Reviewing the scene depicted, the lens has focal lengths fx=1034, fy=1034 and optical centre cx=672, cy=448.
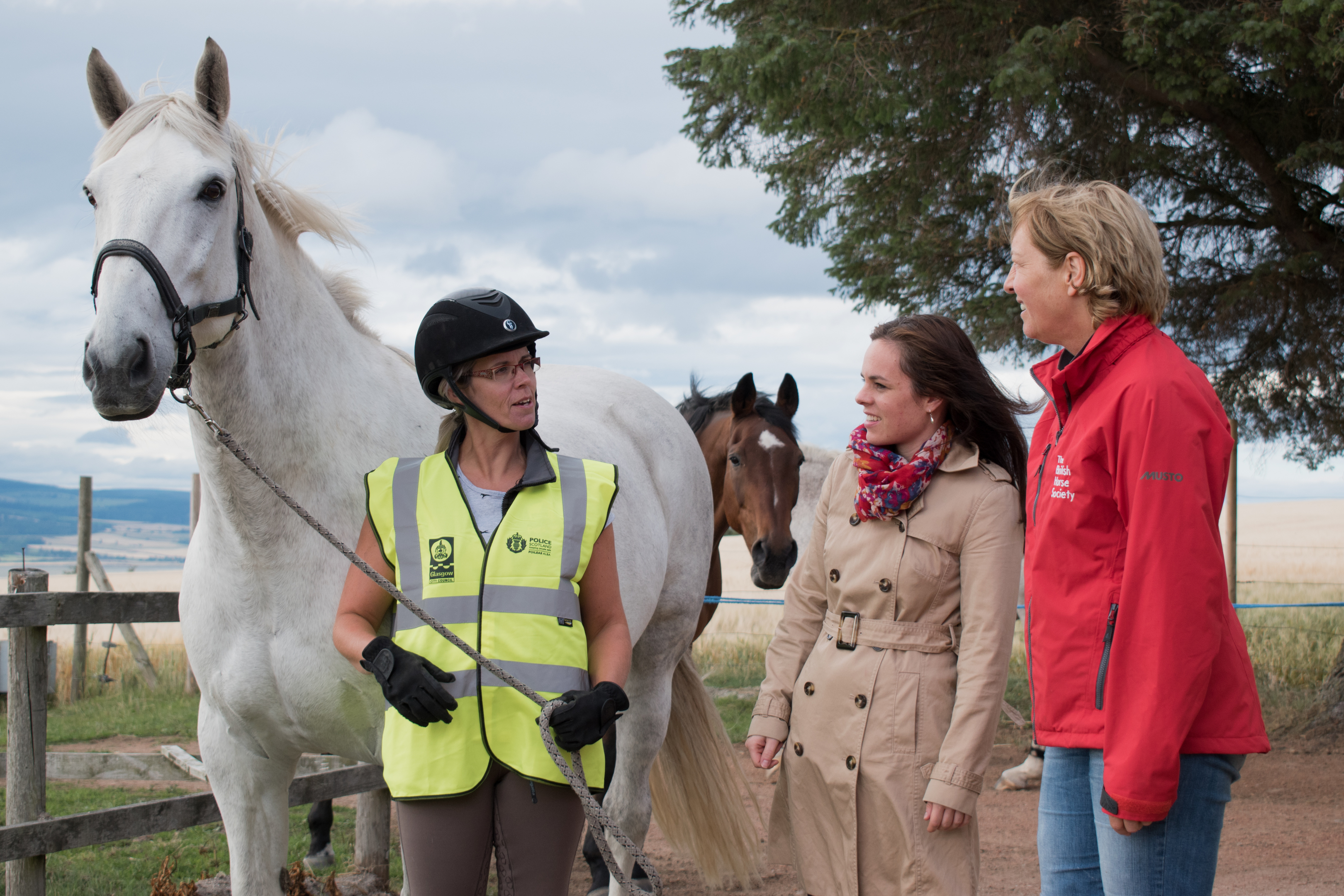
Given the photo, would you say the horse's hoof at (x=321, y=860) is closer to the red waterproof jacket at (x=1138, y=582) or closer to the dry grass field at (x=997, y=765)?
the dry grass field at (x=997, y=765)

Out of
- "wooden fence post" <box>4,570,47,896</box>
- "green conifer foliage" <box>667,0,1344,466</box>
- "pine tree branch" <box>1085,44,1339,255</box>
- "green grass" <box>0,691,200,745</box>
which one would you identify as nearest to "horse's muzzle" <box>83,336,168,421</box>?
"wooden fence post" <box>4,570,47,896</box>

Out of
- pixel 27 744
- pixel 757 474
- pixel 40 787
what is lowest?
pixel 40 787

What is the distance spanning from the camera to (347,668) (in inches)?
97.0

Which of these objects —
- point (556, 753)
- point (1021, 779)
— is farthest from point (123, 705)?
point (556, 753)

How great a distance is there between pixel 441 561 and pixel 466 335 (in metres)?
0.44

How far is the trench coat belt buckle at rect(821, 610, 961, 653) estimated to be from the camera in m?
2.29

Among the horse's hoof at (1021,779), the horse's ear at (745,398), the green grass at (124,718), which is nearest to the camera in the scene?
the horse's ear at (745,398)

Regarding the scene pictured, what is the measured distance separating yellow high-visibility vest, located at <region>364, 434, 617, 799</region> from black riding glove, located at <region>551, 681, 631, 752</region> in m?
0.06

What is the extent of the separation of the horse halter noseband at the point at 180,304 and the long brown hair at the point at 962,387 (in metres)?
1.49

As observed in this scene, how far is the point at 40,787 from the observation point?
3535 mm

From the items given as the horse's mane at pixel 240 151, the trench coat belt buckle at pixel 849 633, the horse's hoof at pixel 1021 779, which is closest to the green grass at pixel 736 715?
the horse's hoof at pixel 1021 779

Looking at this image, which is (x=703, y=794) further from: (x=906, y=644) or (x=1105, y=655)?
(x=1105, y=655)

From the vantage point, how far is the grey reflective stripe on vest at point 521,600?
1.91 meters

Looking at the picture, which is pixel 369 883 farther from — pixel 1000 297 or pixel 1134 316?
pixel 1000 297
